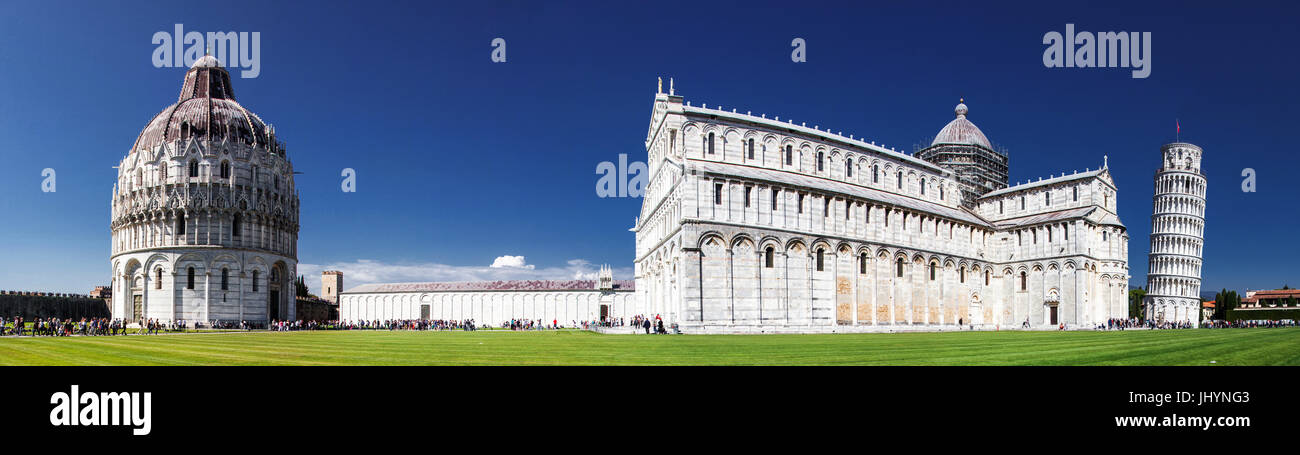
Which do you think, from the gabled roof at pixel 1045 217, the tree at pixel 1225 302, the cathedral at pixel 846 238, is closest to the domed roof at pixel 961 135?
the cathedral at pixel 846 238

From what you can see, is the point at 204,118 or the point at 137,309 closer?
the point at 137,309

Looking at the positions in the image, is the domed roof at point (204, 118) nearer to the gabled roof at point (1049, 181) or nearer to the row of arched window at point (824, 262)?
the row of arched window at point (824, 262)

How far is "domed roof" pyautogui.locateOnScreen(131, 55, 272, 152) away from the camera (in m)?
61.4

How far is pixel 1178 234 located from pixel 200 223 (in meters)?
109

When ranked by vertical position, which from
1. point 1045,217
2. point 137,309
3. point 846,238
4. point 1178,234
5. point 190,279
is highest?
point 1045,217

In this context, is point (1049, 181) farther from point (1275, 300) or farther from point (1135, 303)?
point (1275, 300)

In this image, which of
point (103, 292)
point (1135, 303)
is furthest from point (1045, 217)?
point (103, 292)

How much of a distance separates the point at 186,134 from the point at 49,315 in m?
20.4

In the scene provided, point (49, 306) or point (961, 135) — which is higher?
point (961, 135)

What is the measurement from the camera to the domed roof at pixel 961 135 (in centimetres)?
7706

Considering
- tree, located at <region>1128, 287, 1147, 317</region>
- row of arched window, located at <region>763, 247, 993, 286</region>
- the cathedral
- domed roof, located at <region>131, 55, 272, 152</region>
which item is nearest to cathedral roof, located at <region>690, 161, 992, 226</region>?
the cathedral

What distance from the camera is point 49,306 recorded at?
204ft

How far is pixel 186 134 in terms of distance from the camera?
6088cm
